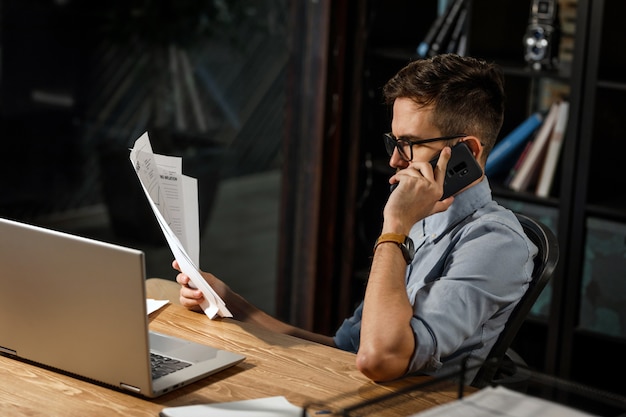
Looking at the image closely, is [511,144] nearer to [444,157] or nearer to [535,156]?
[535,156]

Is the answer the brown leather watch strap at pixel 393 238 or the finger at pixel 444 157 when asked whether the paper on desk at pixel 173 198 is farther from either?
the finger at pixel 444 157

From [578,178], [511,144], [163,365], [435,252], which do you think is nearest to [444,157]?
[435,252]

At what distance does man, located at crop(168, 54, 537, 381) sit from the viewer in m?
1.80

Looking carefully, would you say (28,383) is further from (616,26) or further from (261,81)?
(261,81)

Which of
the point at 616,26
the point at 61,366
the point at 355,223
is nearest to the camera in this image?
the point at 61,366

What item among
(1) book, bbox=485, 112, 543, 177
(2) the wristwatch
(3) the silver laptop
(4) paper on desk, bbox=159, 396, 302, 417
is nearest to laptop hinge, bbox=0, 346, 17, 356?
(3) the silver laptop

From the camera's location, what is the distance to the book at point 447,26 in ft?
11.3

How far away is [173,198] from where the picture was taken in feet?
6.38

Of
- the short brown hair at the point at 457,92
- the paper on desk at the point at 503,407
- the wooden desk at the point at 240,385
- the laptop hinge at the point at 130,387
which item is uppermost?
the short brown hair at the point at 457,92

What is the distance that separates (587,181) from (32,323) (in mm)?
1918

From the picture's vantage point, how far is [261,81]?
4844 mm

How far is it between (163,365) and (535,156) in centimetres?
182

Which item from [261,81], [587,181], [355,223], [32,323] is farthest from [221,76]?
[32,323]

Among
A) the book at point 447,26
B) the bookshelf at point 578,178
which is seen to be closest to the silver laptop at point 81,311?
the bookshelf at point 578,178
